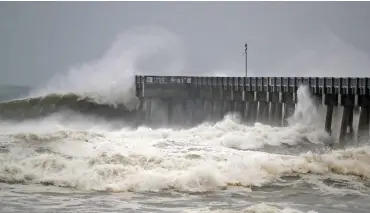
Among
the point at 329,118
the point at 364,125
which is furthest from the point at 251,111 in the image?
the point at 364,125

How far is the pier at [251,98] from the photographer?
2917 centimetres

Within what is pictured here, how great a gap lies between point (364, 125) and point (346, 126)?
1.20 metres

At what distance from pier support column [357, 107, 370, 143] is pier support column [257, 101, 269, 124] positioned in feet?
22.1

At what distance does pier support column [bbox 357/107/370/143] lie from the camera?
91.1 feet

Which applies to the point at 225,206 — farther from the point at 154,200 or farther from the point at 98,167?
the point at 98,167

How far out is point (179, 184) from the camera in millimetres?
17953

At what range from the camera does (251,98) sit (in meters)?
35.7

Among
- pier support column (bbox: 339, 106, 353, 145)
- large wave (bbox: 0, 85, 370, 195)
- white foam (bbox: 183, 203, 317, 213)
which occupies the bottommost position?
white foam (bbox: 183, 203, 317, 213)

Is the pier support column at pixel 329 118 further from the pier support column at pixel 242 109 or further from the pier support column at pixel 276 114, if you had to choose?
the pier support column at pixel 242 109

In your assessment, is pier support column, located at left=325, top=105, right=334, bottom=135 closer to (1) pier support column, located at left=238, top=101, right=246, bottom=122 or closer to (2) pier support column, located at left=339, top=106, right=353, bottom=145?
(2) pier support column, located at left=339, top=106, right=353, bottom=145

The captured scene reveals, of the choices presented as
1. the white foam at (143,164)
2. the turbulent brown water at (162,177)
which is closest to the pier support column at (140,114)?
the turbulent brown water at (162,177)

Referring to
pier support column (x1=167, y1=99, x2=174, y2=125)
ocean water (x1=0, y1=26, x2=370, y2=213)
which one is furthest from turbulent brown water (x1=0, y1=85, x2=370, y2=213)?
pier support column (x1=167, y1=99, x2=174, y2=125)

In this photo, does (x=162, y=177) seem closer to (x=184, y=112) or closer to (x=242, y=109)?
(x=242, y=109)

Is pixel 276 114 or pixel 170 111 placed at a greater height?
pixel 276 114
